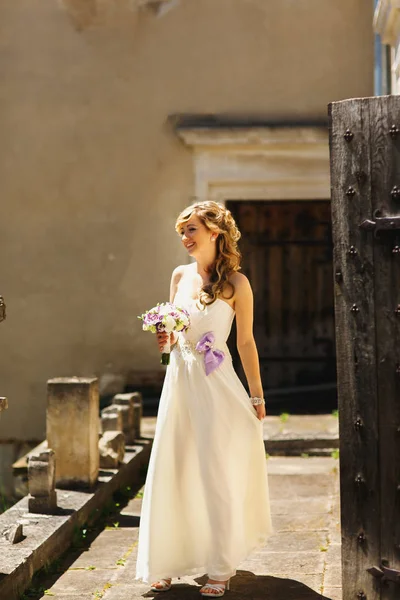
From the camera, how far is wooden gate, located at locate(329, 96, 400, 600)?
4.42 meters

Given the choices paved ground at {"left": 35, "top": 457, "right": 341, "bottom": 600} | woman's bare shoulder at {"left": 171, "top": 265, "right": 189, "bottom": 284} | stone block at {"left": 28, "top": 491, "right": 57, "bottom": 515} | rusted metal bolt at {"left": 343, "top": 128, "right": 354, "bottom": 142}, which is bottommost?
paved ground at {"left": 35, "top": 457, "right": 341, "bottom": 600}

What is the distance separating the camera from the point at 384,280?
4441 mm

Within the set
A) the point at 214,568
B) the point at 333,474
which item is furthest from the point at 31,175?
the point at 214,568

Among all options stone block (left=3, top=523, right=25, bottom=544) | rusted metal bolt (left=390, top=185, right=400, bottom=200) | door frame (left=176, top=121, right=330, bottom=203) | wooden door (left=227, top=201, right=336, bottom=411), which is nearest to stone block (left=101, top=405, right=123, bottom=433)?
stone block (left=3, top=523, right=25, bottom=544)

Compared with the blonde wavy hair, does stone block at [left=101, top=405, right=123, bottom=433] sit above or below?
below

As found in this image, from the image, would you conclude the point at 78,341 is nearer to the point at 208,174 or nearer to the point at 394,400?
the point at 208,174

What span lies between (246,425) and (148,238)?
648 centimetres

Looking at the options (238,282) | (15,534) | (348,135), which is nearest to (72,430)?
(15,534)

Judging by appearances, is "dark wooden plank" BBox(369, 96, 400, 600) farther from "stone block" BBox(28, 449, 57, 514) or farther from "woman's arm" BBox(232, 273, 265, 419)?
"stone block" BBox(28, 449, 57, 514)

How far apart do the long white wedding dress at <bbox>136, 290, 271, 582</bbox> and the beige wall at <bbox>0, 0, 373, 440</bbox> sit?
20.4 feet

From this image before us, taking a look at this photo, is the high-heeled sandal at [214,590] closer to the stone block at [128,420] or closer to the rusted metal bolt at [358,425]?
the rusted metal bolt at [358,425]

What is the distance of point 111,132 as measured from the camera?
37.4 feet

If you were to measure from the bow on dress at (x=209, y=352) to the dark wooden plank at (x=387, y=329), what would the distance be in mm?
934

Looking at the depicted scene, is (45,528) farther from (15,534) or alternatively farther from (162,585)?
(162,585)
